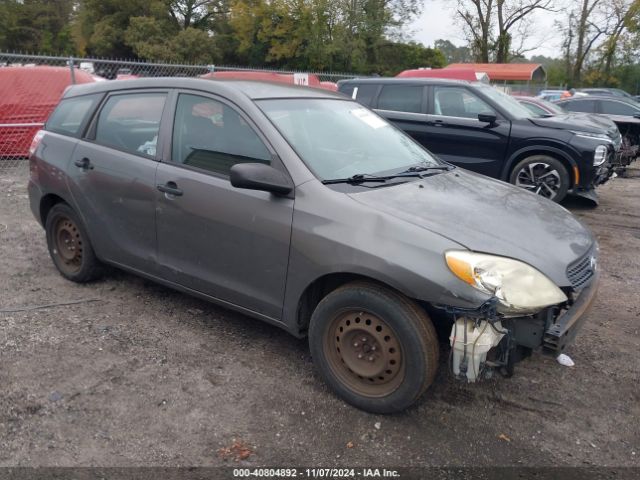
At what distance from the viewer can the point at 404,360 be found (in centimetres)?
283

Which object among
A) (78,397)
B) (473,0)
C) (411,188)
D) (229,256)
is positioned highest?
(473,0)

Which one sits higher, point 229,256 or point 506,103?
point 506,103

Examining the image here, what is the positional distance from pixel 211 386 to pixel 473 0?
4726 cm

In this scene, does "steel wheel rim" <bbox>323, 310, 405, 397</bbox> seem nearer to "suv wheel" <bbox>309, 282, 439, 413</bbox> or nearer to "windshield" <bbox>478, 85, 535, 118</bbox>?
"suv wheel" <bbox>309, 282, 439, 413</bbox>

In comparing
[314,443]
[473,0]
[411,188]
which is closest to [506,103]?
[411,188]

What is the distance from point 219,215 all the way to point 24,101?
840 centimetres

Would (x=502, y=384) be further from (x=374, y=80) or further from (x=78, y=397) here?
(x=374, y=80)

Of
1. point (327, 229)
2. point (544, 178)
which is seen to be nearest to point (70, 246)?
point (327, 229)

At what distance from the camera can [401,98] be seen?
863 centimetres

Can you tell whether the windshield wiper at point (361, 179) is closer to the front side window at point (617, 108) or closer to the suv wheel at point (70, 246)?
the suv wheel at point (70, 246)

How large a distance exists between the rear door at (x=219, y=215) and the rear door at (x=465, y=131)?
521 cm

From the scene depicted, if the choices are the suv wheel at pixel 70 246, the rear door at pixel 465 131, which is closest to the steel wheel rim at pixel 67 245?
the suv wheel at pixel 70 246

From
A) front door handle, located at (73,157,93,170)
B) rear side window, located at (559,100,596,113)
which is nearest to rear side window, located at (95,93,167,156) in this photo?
front door handle, located at (73,157,93,170)

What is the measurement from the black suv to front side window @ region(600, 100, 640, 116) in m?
7.24
